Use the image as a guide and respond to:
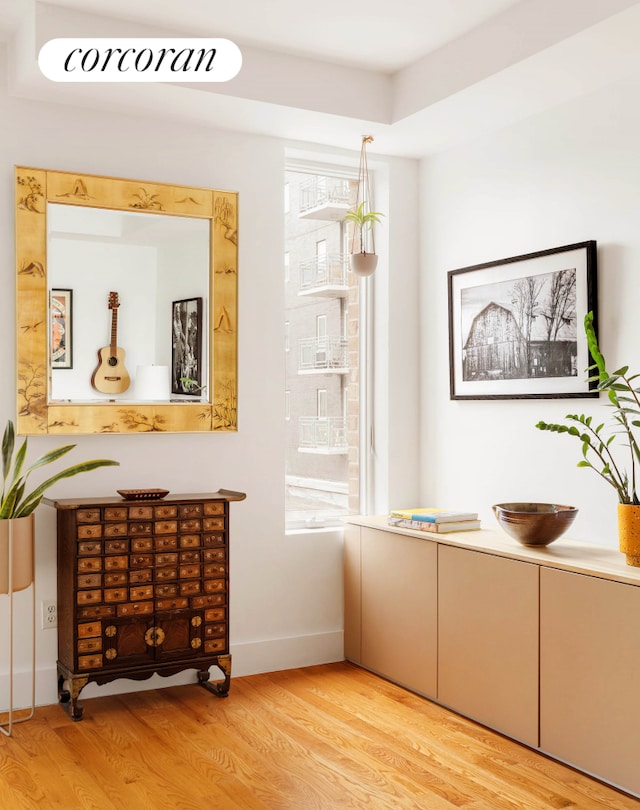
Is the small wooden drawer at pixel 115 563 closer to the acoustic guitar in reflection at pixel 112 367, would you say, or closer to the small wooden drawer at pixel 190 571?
the small wooden drawer at pixel 190 571

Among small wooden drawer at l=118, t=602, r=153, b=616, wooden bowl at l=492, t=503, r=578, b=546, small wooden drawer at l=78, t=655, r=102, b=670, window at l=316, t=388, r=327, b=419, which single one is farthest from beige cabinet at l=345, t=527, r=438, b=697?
small wooden drawer at l=78, t=655, r=102, b=670

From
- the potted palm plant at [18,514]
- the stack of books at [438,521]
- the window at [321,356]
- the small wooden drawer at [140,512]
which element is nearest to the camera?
the potted palm plant at [18,514]

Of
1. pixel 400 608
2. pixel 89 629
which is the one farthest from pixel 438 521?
pixel 89 629

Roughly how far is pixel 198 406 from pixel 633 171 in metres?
2.06

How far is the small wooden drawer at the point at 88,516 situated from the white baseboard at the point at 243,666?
0.72 m

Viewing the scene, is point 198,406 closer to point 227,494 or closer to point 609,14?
point 227,494

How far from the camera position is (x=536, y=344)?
3.57m

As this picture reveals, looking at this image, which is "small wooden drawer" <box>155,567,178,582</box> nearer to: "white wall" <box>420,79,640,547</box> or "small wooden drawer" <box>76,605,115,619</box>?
"small wooden drawer" <box>76,605,115,619</box>

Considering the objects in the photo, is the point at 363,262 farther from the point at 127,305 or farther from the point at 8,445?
the point at 8,445

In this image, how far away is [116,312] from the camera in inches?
143

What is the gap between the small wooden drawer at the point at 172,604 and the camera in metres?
3.46

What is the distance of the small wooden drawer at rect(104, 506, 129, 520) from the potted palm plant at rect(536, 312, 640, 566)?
5.45 feet

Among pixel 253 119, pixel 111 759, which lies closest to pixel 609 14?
pixel 253 119

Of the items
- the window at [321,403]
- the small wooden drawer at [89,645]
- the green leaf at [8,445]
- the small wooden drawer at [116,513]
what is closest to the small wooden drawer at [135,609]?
the small wooden drawer at [89,645]
